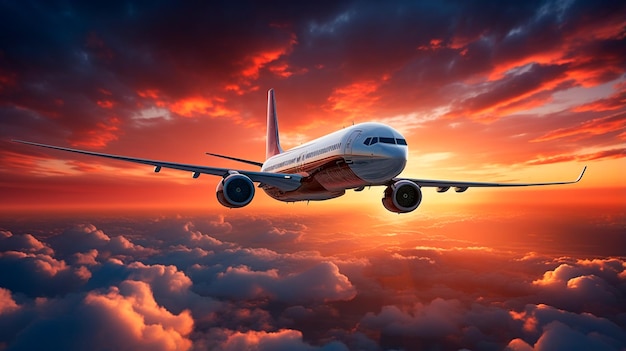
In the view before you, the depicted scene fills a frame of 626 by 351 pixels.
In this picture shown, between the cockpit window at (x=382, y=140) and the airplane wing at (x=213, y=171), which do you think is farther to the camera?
the airplane wing at (x=213, y=171)

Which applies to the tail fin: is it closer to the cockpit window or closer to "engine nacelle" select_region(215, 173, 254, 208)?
"engine nacelle" select_region(215, 173, 254, 208)

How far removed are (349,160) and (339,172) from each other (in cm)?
161

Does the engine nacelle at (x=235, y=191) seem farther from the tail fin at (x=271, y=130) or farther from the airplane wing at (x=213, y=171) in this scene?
the tail fin at (x=271, y=130)

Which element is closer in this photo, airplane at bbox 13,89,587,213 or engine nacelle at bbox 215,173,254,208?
airplane at bbox 13,89,587,213

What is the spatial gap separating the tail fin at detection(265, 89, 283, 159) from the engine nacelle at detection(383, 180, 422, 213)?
79.8 ft

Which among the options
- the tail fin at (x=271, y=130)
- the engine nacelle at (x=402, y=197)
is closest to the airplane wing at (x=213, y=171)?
the engine nacelle at (x=402, y=197)

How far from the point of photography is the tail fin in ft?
167

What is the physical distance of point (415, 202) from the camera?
91.8 feet

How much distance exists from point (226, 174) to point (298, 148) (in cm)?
843

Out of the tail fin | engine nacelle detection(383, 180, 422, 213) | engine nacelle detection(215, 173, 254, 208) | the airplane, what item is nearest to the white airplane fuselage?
the airplane

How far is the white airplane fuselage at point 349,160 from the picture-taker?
23.4m

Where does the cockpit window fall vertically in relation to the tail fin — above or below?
below

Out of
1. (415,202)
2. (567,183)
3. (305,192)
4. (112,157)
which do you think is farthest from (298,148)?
(567,183)

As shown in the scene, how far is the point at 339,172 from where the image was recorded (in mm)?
25969
